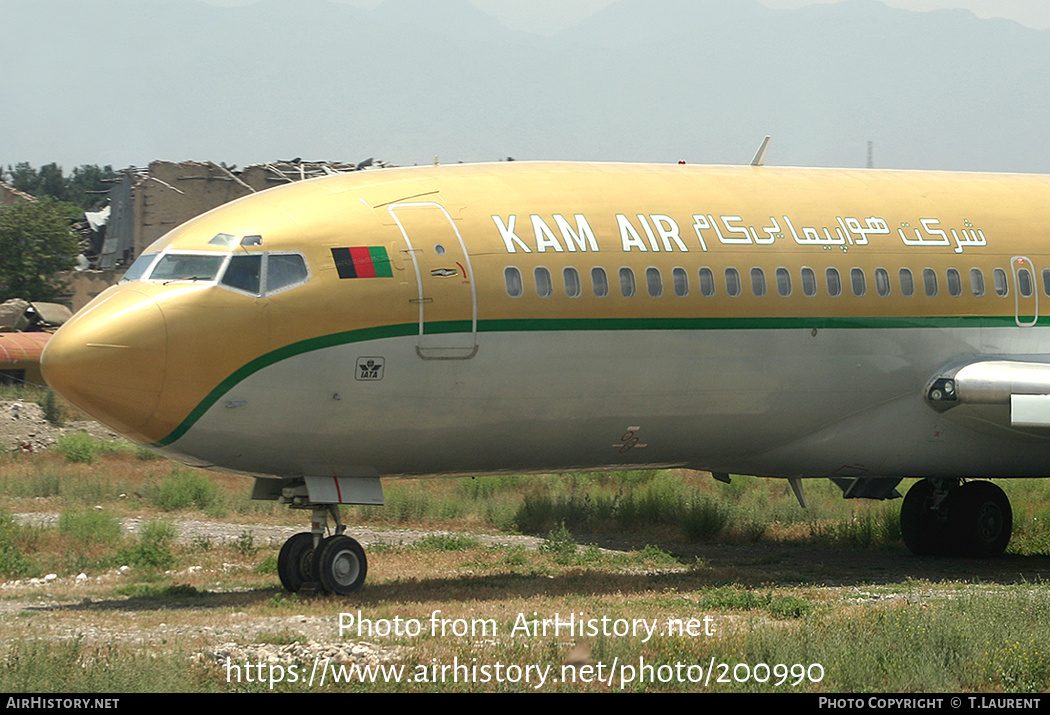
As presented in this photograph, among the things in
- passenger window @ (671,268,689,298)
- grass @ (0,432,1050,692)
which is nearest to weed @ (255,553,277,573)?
grass @ (0,432,1050,692)

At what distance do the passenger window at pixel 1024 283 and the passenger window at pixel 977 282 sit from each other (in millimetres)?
666

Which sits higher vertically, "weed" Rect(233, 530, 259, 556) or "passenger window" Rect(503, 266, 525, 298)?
"passenger window" Rect(503, 266, 525, 298)

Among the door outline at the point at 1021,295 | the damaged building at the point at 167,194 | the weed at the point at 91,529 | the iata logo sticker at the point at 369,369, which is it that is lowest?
the weed at the point at 91,529

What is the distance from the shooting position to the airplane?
1482cm

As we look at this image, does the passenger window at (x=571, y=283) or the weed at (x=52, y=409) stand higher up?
the passenger window at (x=571, y=283)

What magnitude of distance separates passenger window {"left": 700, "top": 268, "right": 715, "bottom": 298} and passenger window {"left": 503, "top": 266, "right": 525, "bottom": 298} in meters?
2.57

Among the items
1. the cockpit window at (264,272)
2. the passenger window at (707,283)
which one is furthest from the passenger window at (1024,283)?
the cockpit window at (264,272)

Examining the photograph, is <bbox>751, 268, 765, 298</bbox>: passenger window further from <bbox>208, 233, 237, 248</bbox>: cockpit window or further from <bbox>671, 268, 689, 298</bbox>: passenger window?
<bbox>208, 233, 237, 248</bbox>: cockpit window

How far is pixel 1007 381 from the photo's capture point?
18297 millimetres

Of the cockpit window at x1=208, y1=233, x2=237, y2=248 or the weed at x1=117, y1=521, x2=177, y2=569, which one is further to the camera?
the weed at x1=117, y1=521, x2=177, y2=569

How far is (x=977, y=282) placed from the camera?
19.3 meters

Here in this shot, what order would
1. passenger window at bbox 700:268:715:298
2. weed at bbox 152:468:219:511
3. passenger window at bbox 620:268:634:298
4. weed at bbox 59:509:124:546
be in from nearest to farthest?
1. passenger window at bbox 620:268:634:298
2. passenger window at bbox 700:268:715:298
3. weed at bbox 59:509:124:546
4. weed at bbox 152:468:219:511

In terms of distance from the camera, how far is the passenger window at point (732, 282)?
1744cm

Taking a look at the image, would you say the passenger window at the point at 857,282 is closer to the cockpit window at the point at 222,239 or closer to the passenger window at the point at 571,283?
the passenger window at the point at 571,283
